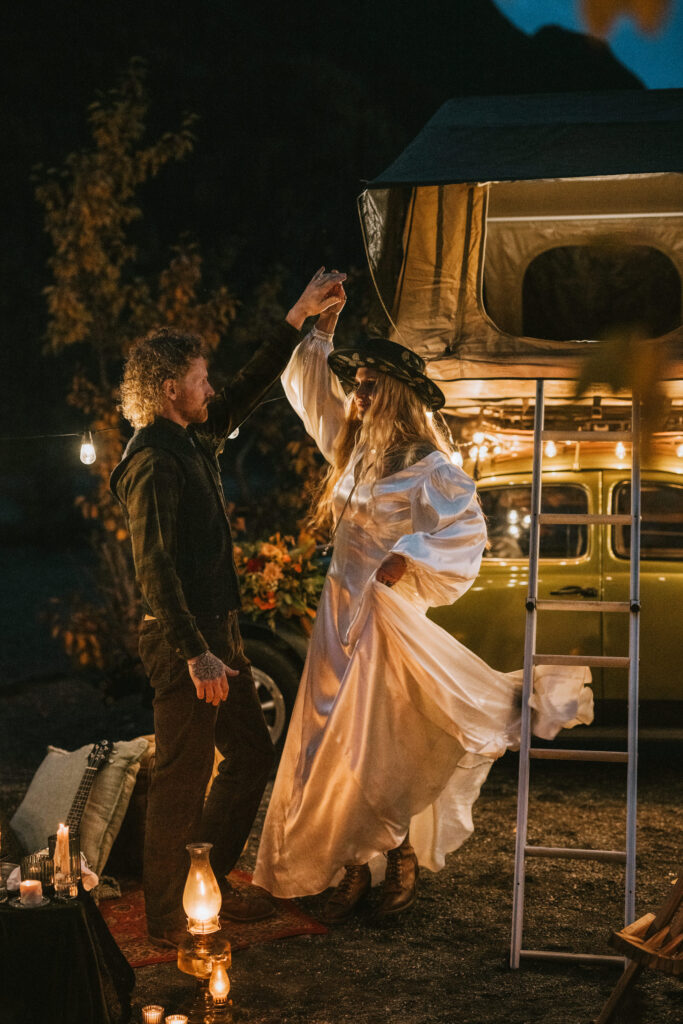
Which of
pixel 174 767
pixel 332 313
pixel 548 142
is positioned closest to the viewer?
pixel 174 767

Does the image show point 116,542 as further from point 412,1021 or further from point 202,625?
point 412,1021

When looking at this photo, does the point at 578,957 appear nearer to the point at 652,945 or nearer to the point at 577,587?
the point at 652,945

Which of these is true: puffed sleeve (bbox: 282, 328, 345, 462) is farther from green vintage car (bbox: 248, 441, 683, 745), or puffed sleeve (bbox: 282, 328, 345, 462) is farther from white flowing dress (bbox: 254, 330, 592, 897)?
green vintage car (bbox: 248, 441, 683, 745)

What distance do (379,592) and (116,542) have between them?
5.77 m

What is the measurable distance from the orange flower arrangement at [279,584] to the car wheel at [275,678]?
0.19 meters

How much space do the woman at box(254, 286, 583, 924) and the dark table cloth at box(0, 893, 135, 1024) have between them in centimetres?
138

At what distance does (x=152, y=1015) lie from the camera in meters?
3.31

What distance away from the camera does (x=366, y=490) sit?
460cm

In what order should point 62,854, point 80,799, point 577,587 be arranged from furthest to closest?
point 577,587 → point 80,799 → point 62,854

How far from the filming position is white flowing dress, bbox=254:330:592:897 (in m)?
4.32

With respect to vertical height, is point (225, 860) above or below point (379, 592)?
below

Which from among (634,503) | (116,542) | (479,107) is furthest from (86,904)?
(116,542)

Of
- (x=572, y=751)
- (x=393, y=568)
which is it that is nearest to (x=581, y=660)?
(x=572, y=751)

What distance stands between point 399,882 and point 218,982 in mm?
1264
